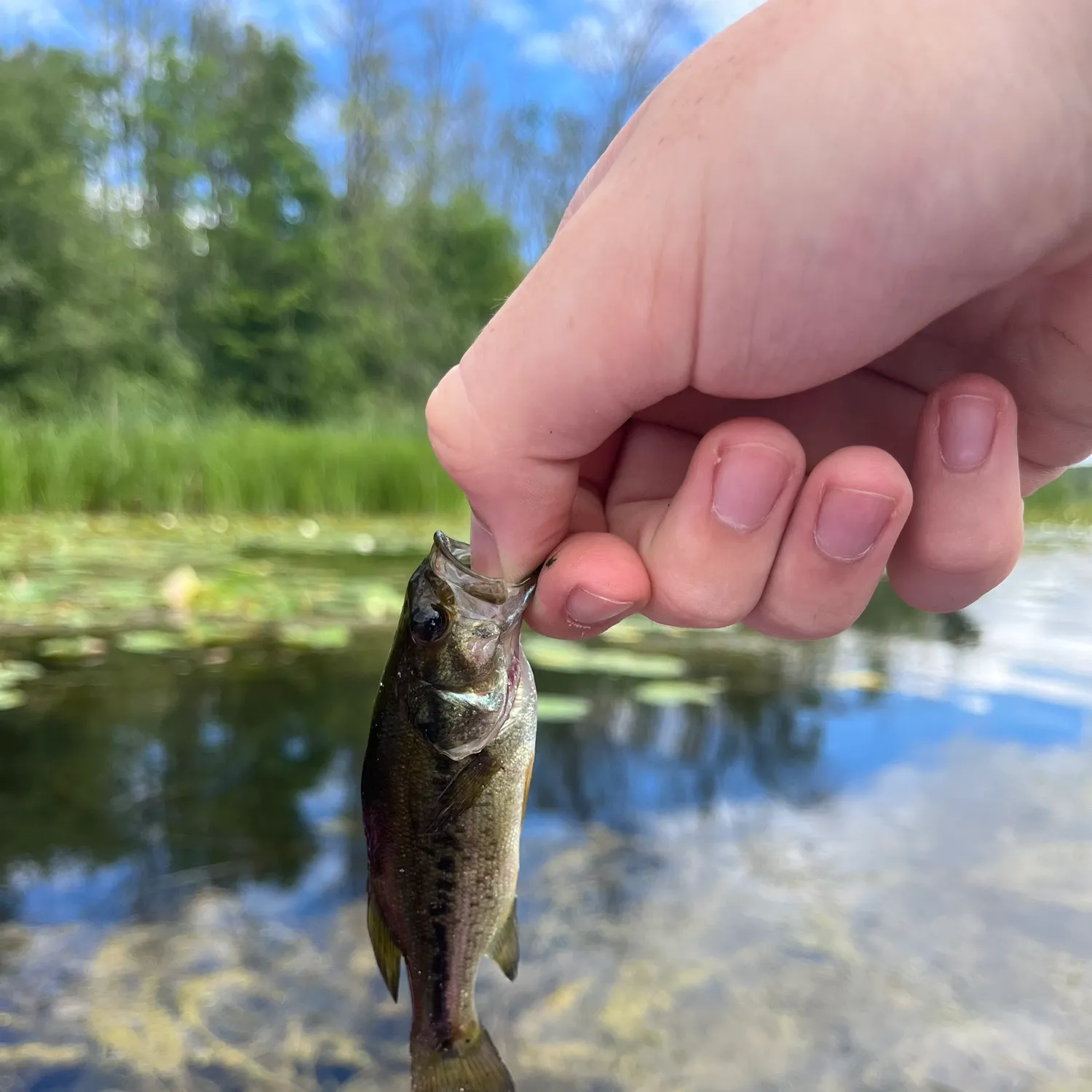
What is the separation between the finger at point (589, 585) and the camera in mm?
1271

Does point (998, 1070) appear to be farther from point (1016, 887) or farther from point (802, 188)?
point (802, 188)

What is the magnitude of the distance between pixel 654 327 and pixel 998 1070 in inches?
60.6

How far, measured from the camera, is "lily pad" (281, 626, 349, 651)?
410 centimetres

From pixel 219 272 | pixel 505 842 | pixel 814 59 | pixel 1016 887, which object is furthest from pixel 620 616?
pixel 219 272

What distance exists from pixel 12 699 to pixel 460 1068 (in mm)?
2434

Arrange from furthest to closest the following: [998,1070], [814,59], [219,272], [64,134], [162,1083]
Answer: [219,272] < [64,134] < [998,1070] < [162,1083] < [814,59]

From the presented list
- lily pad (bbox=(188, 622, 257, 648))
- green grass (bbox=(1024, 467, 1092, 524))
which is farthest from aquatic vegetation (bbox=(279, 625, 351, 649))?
green grass (bbox=(1024, 467, 1092, 524))

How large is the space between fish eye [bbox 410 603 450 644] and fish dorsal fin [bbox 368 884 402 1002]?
0.43m

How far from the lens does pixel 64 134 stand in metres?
17.7

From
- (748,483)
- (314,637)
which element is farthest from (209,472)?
(748,483)

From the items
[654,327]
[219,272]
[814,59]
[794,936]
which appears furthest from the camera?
[219,272]

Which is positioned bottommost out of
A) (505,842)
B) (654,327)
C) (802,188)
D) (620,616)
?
(505,842)

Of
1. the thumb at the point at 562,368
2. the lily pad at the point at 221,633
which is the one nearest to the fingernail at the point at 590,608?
the thumb at the point at 562,368

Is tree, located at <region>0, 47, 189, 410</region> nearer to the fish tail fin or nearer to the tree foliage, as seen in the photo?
the tree foliage
